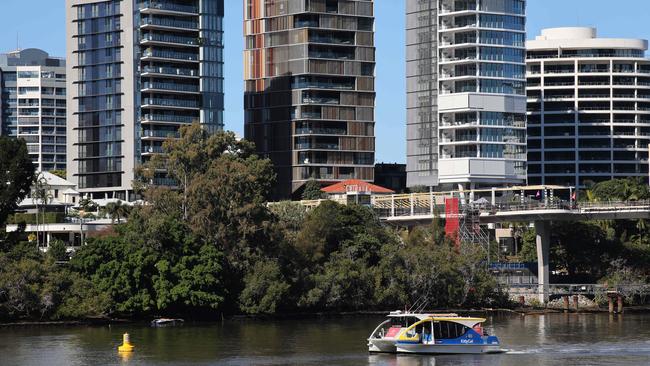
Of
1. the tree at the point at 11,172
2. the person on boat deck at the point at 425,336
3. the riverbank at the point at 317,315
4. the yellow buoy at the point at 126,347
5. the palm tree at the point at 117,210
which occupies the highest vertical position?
the tree at the point at 11,172

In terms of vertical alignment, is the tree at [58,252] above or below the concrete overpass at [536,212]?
below

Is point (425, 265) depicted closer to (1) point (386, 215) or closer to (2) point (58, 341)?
(1) point (386, 215)

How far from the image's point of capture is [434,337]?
3954 inches

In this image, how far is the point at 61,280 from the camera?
125750 millimetres

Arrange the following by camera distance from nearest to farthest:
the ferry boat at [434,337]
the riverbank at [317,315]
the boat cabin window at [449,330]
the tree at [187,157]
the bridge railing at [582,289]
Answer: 1. the ferry boat at [434,337]
2. the boat cabin window at [449,330]
3. the riverbank at [317,315]
4. the tree at [187,157]
5. the bridge railing at [582,289]

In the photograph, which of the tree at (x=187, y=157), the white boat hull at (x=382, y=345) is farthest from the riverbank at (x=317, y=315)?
the white boat hull at (x=382, y=345)

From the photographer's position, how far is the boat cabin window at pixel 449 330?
101 meters

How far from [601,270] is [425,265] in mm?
28173

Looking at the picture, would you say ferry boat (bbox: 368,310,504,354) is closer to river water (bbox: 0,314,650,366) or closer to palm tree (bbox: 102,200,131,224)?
river water (bbox: 0,314,650,366)

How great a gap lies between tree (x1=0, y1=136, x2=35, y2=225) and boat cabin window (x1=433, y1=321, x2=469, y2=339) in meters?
53.0

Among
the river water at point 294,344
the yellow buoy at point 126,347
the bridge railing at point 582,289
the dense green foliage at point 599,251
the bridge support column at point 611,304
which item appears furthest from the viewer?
the dense green foliage at point 599,251

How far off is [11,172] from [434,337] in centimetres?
5403

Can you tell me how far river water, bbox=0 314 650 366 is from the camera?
9531 centimetres

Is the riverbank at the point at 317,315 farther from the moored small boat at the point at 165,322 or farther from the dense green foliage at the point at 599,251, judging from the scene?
the dense green foliage at the point at 599,251
